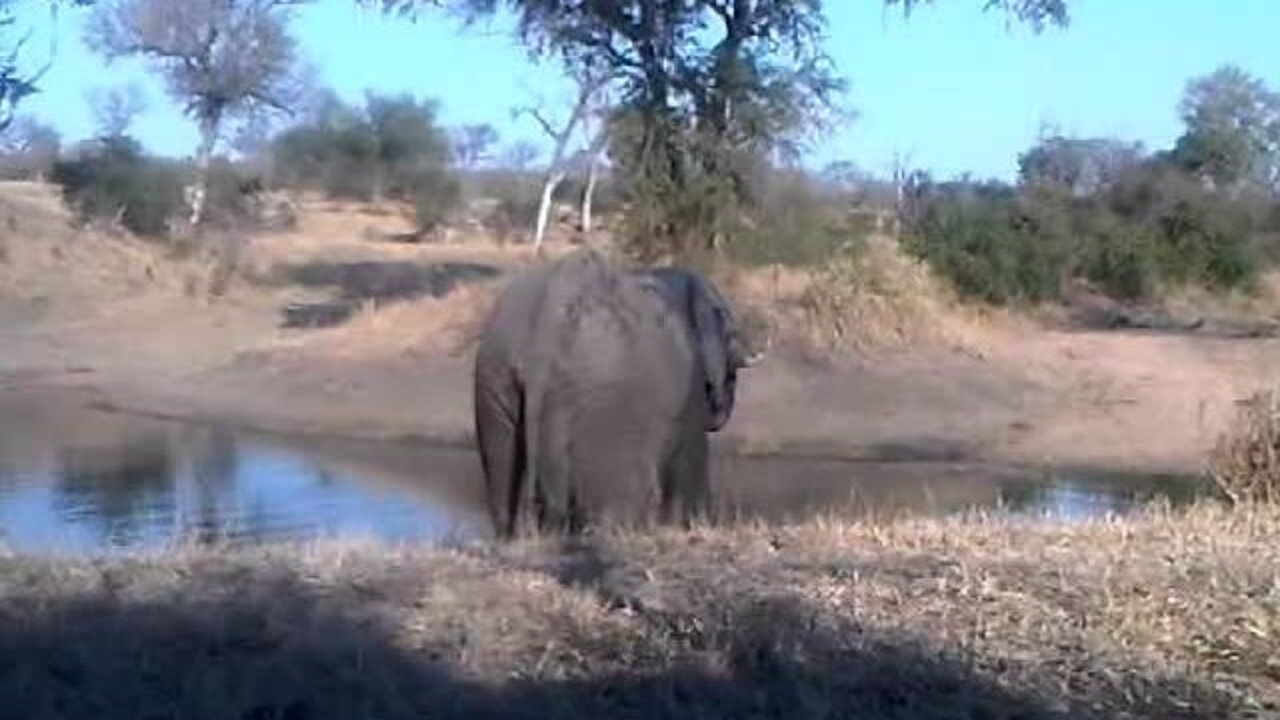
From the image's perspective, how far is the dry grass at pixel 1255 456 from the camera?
12.2 m

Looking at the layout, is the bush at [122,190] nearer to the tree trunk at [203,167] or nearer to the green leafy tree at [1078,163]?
the tree trunk at [203,167]

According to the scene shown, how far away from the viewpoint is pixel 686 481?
1284 cm

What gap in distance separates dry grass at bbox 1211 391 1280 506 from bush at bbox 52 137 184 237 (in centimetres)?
4057

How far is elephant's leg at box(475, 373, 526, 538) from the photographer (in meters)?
12.6

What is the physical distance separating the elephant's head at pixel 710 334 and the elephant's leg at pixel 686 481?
217mm

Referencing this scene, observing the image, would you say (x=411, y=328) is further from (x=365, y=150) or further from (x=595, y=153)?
(x=365, y=150)

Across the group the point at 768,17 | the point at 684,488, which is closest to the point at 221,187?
the point at 768,17

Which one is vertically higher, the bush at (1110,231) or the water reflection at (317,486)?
the bush at (1110,231)

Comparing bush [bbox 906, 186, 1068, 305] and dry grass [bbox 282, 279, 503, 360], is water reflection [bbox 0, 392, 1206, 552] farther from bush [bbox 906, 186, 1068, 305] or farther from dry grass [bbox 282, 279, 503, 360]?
bush [bbox 906, 186, 1068, 305]

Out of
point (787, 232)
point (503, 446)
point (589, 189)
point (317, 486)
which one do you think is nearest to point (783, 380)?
point (787, 232)

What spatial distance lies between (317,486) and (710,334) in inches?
385

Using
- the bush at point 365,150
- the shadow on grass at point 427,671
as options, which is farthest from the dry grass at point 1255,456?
the bush at point 365,150

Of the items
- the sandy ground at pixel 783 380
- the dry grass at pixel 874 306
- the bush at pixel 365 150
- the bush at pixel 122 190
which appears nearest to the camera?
the sandy ground at pixel 783 380

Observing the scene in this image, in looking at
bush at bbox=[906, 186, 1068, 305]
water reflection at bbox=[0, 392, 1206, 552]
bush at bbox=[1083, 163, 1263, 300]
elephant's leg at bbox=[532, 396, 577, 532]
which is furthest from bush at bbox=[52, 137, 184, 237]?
elephant's leg at bbox=[532, 396, 577, 532]
